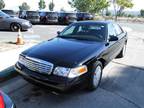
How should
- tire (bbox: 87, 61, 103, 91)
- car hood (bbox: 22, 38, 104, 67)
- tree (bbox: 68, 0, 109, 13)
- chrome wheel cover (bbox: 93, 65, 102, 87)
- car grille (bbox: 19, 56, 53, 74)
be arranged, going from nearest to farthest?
car grille (bbox: 19, 56, 53, 74), car hood (bbox: 22, 38, 104, 67), tire (bbox: 87, 61, 103, 91), chrome wheel cover (bbox: 93, 65, 102, 87), tree (bbox: 68, 0, 109, 13)

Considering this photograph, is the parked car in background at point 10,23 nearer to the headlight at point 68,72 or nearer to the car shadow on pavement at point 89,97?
the car shadow on pavement at point 89,97

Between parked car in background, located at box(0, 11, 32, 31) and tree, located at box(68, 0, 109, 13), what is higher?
tree, located at box(68, 0, 109, 13)

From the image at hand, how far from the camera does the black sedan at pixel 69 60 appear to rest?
14.3 feet

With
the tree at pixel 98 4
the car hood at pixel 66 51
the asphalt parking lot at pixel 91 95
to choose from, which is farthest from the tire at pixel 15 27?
the tree at pixel 98 4

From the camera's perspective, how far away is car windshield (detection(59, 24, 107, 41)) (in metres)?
5.98

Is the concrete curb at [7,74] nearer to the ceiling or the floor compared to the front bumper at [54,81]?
nearer to the floor

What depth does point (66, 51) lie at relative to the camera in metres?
4.98

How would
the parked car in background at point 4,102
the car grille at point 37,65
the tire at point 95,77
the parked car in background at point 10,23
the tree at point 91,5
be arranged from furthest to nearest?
1. the tree at point 91,5
2. the parked car in background at point 10,23
3. the tire at point 95,77
4. the car grille at point 37,65
5. the parked car in background at point 4,102

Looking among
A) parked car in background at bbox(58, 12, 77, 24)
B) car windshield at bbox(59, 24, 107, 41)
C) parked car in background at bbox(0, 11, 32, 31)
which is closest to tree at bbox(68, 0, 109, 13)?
parked car in background at bbox(58, 12, 77, 24)

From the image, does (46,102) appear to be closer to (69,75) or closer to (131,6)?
(69,75)

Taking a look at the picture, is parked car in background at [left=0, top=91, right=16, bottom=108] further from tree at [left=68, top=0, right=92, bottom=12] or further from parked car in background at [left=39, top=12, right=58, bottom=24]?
tree at [left=68, top=0, right=92, bottom=12]

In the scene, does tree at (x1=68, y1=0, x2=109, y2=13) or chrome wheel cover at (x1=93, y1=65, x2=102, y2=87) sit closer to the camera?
chrome wheel cover at (x1=93, y1=65, x2=102, y2=87)

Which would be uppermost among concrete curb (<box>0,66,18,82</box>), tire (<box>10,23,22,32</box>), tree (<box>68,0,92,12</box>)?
tree (<box>68,0,92,12</box>)

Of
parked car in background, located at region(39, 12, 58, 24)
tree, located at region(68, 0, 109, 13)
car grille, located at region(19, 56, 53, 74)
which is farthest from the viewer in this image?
tree, located at region(68, 0, 109, 13)
